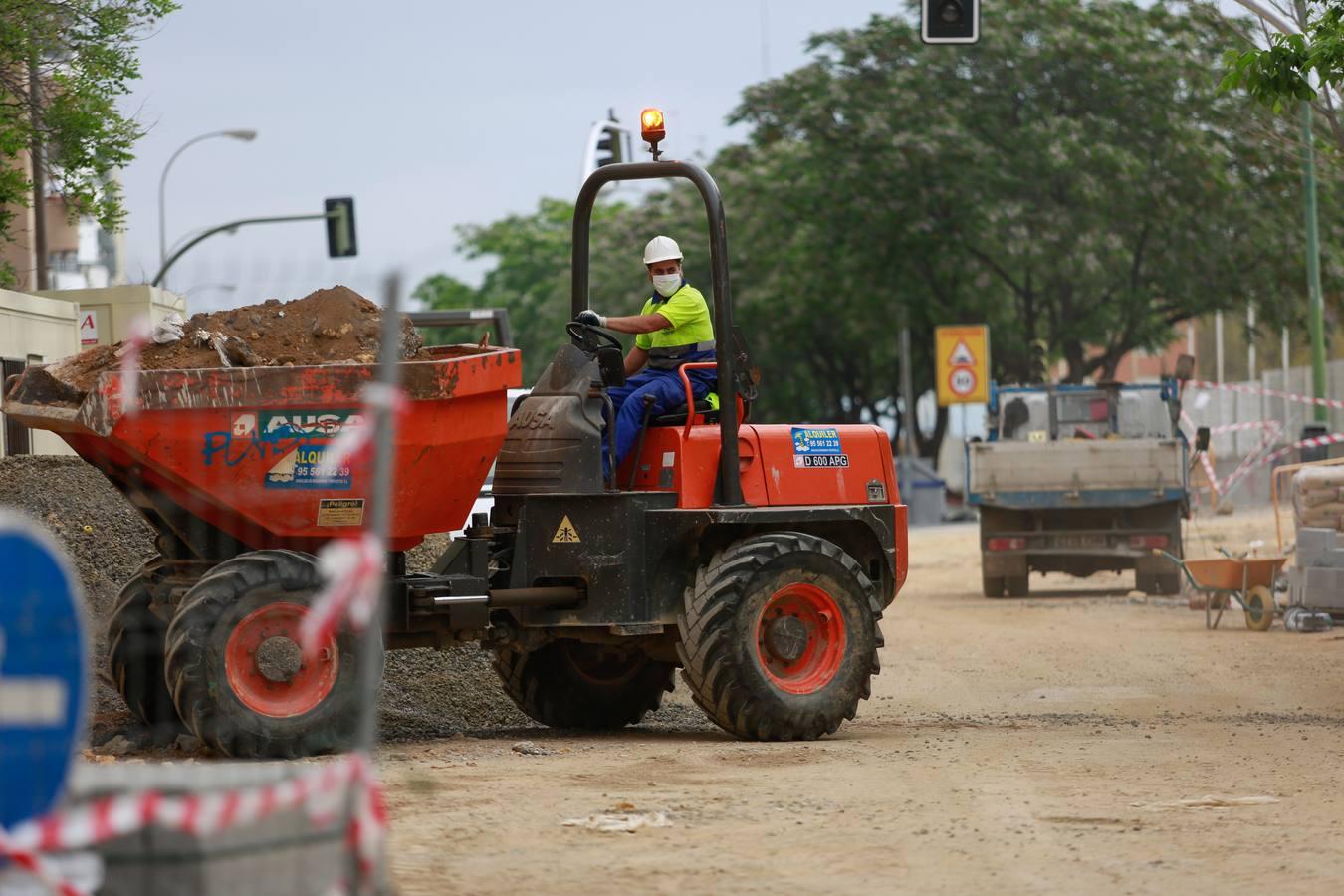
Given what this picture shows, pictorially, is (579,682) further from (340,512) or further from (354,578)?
(354,578)

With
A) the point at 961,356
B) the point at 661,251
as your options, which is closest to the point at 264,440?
the point at 661,251

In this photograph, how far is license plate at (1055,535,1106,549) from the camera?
23672mm

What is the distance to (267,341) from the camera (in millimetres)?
10016

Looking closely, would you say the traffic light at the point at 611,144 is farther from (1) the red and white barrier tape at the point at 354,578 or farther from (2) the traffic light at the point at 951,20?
(1) the red and white barrier tape at the point at 354,578

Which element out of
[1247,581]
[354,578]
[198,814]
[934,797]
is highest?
[354,578]

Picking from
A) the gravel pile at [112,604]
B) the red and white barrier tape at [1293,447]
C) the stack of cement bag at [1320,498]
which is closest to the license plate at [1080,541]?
the red and white barrier tape at [1293,447]

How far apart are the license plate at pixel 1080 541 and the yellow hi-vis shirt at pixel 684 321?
13.5 m

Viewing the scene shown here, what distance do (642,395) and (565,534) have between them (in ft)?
2.77

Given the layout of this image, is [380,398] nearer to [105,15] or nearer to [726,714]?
[726,714]

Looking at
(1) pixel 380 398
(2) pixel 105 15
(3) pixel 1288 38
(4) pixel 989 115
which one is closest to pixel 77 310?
(2) pixel 105 15

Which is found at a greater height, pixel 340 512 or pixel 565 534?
pixel 340 512

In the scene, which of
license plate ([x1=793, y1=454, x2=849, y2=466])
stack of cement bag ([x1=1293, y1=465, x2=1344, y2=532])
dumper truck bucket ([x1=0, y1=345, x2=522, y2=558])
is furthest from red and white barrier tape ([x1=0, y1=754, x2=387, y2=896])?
stack of cement bag ([x1=1293, y1=465, x2=1344, y2=532])

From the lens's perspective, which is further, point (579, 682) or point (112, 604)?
point (579, 682)

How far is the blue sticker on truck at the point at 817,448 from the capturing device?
11320 mm
